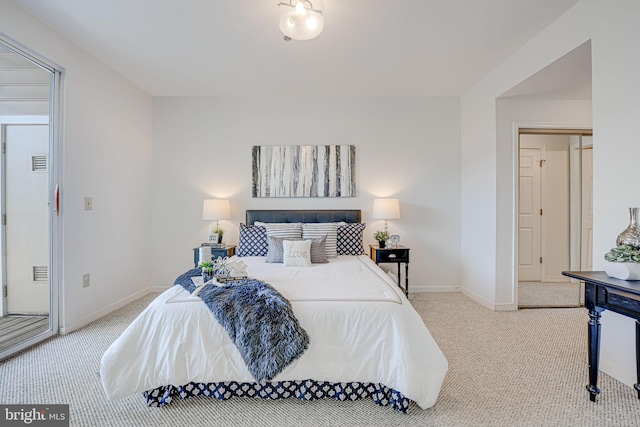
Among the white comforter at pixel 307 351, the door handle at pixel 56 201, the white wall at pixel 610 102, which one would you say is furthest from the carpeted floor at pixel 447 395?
the door handle at pixel 56 201

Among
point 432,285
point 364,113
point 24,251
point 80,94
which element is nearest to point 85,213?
point 24,251

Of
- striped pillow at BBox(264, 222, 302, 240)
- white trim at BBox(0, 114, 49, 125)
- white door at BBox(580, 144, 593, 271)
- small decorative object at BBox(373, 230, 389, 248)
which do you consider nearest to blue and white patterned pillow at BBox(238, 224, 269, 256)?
striped pillow at BBox(264, 222, 302, 240)

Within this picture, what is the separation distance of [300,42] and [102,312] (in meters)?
3.43

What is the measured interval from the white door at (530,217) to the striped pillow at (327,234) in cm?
306

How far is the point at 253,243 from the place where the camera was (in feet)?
11.3

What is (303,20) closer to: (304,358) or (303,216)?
(304,358)

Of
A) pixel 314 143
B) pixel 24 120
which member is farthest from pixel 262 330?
pixel 314 143

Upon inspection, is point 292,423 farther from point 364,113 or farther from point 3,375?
point 364,113

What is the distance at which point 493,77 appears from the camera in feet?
10.8

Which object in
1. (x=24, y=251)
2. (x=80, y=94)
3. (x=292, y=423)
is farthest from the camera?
(x=80, y=94)

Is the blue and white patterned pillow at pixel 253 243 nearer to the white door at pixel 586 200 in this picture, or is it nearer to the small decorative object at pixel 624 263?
the small decorative object at pixel 624 263

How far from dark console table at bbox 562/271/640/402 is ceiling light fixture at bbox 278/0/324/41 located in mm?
2316

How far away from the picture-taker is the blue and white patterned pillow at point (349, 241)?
3564mm

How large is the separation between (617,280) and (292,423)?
1.98 m
